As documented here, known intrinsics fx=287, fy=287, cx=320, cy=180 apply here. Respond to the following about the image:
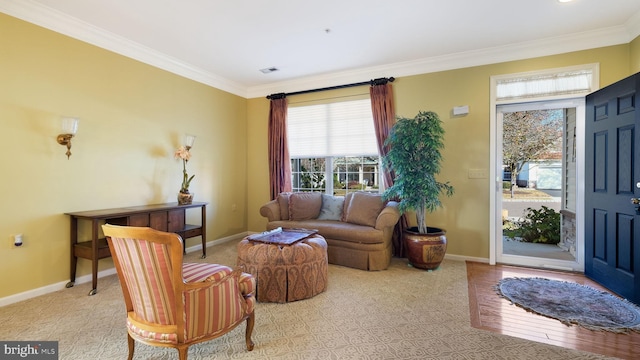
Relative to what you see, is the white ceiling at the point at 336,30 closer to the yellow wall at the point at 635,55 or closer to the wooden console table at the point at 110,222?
the yellow wall at the point at 635,55

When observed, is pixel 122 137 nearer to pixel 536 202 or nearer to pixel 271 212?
pixel 271 212

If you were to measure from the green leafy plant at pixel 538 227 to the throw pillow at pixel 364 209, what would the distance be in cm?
280

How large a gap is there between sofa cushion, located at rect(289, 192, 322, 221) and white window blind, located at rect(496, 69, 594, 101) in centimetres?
294

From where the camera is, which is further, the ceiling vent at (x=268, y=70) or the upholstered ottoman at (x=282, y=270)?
the ceiling vent at (x=268, y=70)

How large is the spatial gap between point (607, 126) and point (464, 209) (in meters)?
1.73

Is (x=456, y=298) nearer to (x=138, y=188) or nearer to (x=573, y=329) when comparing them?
(x=573, y=329)

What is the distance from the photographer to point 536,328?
2256 mm

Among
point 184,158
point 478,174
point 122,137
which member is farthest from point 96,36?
point 478,174

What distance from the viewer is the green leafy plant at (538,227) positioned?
474 centimetres

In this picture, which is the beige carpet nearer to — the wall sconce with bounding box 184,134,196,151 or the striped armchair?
the striped armchair

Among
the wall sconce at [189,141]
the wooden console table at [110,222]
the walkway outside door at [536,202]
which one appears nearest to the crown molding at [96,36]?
the wall sconce at [189,141]

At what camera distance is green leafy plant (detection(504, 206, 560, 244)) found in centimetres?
474

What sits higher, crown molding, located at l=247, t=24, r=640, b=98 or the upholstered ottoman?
crown molding, located at l=247, t=24, r=640, b=98


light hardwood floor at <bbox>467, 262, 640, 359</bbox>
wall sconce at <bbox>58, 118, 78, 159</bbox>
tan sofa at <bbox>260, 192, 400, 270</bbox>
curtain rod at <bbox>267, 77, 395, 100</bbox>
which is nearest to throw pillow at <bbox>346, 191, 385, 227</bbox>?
tan sofa at <bbox>260, 192, 400, 270</bbox>
